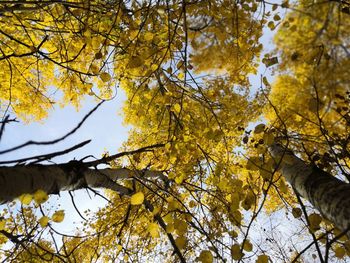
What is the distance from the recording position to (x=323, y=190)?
1850mm

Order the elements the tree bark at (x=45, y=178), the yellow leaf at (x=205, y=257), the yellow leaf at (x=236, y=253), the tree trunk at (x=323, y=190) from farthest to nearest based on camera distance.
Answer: the yellow leaf at (x=205, y=257) < the yellow leaf at (x=236, y=253) < the tree trunk at (x=323, y=190) < the tree bark at (x=45, y=178)

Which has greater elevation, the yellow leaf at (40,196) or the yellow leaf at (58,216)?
the yellow leaf at (58,216)

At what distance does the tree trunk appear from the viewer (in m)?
1.51

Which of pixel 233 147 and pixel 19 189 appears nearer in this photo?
pixel 19 189

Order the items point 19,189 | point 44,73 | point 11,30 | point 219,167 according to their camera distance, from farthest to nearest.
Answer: point 44,73
point 11,30
point 219,167
point 19,189

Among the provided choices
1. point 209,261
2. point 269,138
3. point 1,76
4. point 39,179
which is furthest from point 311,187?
point 1,76

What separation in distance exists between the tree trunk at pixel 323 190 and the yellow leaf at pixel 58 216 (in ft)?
4.04

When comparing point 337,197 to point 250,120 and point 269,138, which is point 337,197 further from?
A: point 250,120

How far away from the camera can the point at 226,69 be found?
643 centimetres

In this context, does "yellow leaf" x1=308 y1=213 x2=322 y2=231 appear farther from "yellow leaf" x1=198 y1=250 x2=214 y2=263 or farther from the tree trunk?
"yellow leaf" x1=198 y1=250 x2=214 y2=263

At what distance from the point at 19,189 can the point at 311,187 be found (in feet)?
5.57

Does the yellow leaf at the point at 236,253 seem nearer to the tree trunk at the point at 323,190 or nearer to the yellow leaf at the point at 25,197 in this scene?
the tree trunk at the point at 323,190

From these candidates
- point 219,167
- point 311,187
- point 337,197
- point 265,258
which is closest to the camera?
point 337,197

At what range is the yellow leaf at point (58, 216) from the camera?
5.89 ft
